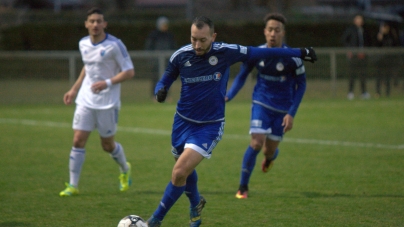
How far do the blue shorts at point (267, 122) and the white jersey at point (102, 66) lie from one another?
163 cm

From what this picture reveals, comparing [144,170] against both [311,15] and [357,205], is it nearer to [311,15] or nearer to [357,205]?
[357,205]

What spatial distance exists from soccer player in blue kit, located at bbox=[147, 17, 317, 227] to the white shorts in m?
2.07

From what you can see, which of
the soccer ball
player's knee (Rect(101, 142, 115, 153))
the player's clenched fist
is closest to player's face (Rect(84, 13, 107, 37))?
player's knee (Rect(101, 142, 115, 153))

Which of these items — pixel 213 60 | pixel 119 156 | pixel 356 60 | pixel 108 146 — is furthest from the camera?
pixel 356 60

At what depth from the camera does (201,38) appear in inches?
236

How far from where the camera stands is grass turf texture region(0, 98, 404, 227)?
22.4ft

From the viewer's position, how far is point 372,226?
6.29 m

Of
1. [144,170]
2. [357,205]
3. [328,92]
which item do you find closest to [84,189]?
[144,170]

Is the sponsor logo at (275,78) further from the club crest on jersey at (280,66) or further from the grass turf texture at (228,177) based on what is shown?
the grass turf texture at (228,177)

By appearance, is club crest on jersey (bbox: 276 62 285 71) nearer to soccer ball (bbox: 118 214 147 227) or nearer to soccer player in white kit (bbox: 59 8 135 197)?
soccer player in white kit (bbox: 59 8 135 197)

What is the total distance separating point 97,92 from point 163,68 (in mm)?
11928

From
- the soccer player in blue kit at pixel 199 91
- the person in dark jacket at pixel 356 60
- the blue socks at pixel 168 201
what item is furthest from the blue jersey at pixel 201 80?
the person in dark jacket at pixel 356 60

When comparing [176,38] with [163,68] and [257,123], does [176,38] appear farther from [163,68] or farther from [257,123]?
[257,123]

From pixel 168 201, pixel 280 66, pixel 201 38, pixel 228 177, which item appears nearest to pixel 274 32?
pixel 280 66
